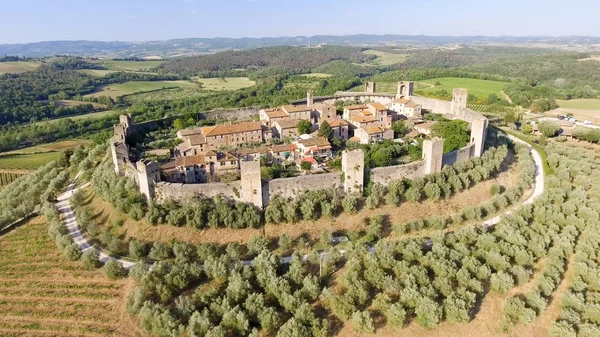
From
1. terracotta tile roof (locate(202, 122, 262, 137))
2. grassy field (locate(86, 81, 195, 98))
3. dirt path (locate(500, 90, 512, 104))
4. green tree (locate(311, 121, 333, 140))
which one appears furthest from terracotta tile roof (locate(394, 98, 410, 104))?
grassy field (locate(86, 81, 195, 98))

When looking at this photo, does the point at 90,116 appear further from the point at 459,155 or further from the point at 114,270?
the point at 459,155

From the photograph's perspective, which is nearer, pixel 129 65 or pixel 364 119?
pixel 364 119

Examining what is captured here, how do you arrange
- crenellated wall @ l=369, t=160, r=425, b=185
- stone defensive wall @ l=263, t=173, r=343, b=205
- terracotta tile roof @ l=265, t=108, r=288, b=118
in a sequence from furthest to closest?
terracotta tile roof @ l=265, t=108, r=288, b=118
crenellated wall @ l=369, t=160, r=425, b=185
stone defensive wall @ l=263, t=173, r=343, b=205

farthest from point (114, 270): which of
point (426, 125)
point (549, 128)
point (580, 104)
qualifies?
point (580, 104)

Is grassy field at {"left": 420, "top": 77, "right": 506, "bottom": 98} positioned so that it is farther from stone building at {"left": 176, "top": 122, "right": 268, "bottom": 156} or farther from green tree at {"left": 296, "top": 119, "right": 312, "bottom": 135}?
stone building at {"left": 176, "top": 122, "right": 268, "bottom": 156}

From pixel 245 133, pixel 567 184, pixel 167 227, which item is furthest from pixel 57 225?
pixel 567 184

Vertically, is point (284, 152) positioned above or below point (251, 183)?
above

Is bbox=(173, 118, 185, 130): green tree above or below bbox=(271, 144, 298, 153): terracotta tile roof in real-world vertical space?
above
